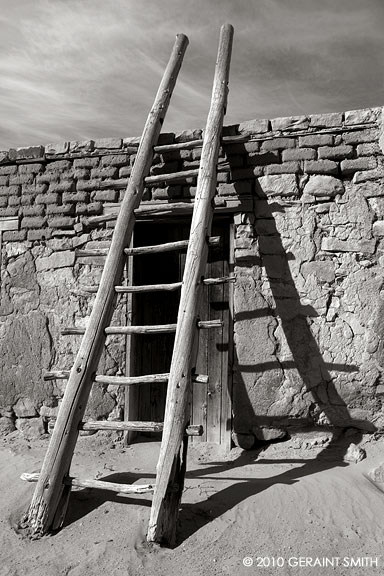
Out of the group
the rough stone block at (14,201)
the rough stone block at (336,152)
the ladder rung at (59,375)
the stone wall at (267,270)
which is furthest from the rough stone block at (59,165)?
the rough stone block at (336,152)

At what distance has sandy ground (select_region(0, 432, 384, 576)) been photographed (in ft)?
7.46

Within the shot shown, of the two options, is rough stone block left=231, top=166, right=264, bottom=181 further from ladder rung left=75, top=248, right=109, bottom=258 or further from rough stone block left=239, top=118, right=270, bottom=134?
ladder rung left=75, top=248, right=109, bottom=258

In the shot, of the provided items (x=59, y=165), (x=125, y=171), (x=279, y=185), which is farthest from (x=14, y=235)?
(x=279, y=185)

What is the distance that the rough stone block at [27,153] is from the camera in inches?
161

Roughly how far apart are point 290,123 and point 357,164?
1.81ft

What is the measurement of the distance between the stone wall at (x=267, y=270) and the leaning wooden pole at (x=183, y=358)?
23 cm

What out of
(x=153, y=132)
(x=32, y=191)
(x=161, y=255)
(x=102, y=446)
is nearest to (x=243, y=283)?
(x=161, y=255)

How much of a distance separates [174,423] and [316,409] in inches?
50.0

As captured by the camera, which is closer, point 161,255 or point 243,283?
point 243,283

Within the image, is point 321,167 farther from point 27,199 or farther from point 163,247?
point 27,199

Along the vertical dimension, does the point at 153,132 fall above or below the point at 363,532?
above

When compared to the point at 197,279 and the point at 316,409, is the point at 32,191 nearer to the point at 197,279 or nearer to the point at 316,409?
the point at 197,279

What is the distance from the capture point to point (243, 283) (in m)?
3.62

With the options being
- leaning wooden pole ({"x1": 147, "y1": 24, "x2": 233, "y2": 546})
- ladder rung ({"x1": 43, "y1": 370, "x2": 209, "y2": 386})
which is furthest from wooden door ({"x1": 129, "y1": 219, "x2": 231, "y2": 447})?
ladder rung ({"x1": 43, "y1": 370, "x2": 209, "y2": 386})
